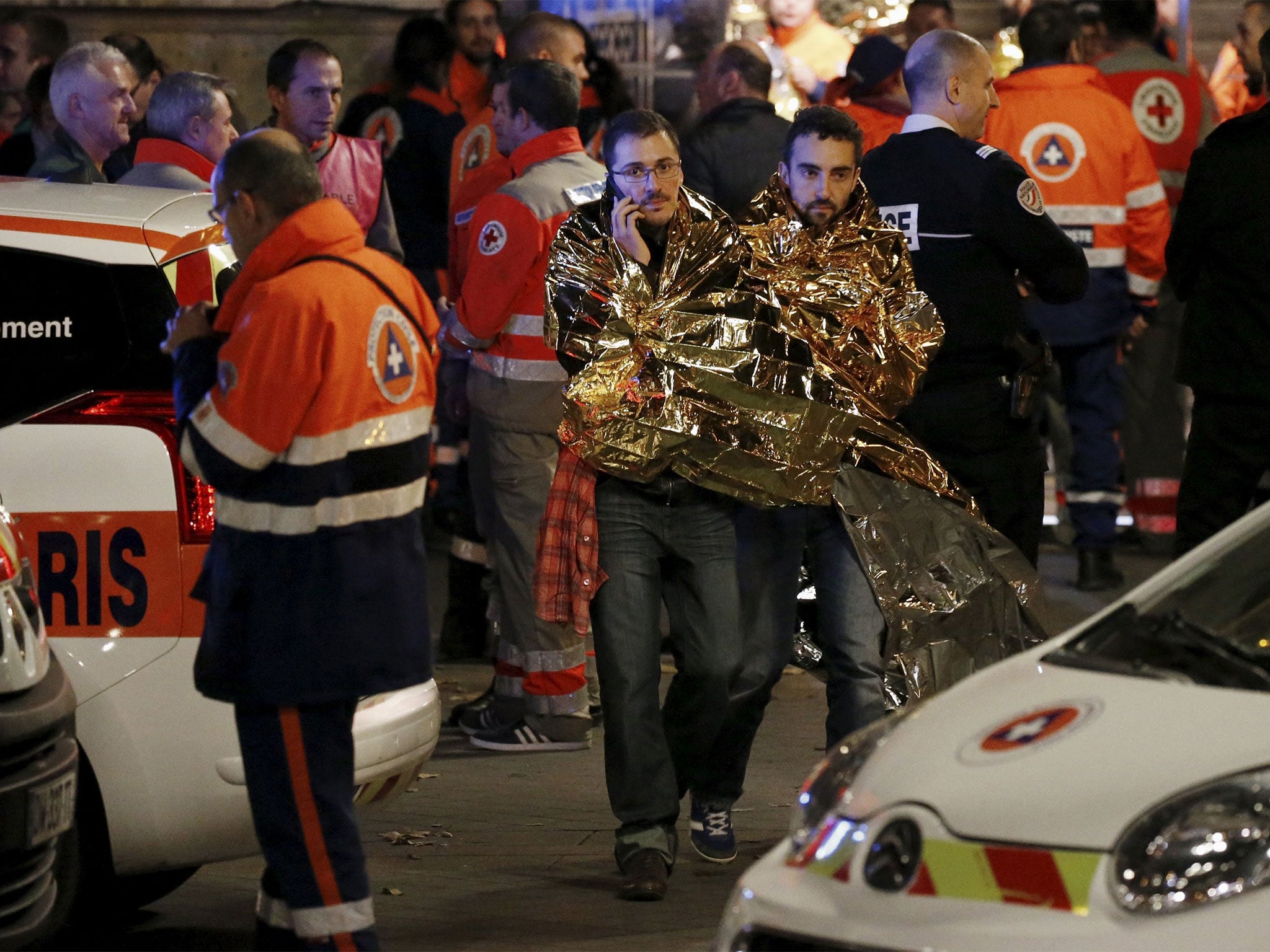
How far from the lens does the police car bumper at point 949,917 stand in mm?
3037

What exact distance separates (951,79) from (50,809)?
3.35 m

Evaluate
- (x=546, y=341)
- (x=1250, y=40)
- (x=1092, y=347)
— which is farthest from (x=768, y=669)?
(x=1250, y=40)

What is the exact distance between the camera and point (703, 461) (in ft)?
17.5

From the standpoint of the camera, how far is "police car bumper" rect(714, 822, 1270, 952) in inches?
120

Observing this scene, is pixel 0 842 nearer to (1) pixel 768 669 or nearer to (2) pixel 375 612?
(2) pixel 375 612

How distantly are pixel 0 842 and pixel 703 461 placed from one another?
2032 mm

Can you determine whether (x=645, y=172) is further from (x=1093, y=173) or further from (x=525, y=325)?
(x=1093, y=173)

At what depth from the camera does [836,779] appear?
3775mm

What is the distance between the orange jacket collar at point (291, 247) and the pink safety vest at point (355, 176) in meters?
3.41

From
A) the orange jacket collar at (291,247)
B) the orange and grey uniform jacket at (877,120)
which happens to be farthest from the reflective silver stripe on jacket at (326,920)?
the orange and grey uniform jacket at (877,120)

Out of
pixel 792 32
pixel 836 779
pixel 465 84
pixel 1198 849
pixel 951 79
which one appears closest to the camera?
pixel 1198 849

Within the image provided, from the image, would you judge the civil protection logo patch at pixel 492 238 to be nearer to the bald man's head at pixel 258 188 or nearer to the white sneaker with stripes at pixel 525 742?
the white sneaker with stripes at pixel 525 742

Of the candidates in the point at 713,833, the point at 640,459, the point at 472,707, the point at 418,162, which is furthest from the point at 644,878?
the point at 418,162

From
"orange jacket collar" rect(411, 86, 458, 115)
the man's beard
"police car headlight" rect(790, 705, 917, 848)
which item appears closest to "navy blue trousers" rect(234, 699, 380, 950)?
"police car headlight" rect(790, 705, 917, 848)
